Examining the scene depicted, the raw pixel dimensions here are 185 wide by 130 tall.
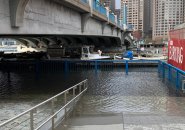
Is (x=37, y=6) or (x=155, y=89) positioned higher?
(x=37, y=6)

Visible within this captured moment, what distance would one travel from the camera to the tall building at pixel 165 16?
5960 inches

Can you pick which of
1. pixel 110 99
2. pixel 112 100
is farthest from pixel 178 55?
pixel 112 100

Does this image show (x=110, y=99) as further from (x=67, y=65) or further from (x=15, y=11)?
(x=67, y=65)

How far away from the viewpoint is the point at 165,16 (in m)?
164

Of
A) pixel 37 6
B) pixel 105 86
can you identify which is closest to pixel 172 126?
pixel 37 6

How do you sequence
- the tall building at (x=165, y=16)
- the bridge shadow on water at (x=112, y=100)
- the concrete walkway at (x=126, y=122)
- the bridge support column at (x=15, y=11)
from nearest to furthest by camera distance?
the concrete walkway at (x=126, y=122) → the bridge shadow on water at (x=112, y=100) → the bridge support column at (x=15, y=11) → the tall building at (x=165, y=16)

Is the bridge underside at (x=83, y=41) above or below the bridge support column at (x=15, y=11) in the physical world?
below

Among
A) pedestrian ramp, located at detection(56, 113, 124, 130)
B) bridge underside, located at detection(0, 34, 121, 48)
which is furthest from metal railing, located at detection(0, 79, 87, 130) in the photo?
bridge underside, located at detection(0, 34, 121, 48)

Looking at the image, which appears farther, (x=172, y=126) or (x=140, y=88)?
(x=140, y=88)

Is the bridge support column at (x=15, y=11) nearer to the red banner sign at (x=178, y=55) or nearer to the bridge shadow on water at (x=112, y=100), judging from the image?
the bridge shadow on water at (x=112, y=100)

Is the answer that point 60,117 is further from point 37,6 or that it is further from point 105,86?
point 105,86

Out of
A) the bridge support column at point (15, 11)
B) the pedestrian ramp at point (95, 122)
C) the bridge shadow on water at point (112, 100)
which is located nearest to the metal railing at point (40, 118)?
the pedestrian ramp at point (95, 122)

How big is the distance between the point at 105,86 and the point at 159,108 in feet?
27.1

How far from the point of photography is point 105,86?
20797 millimetres
